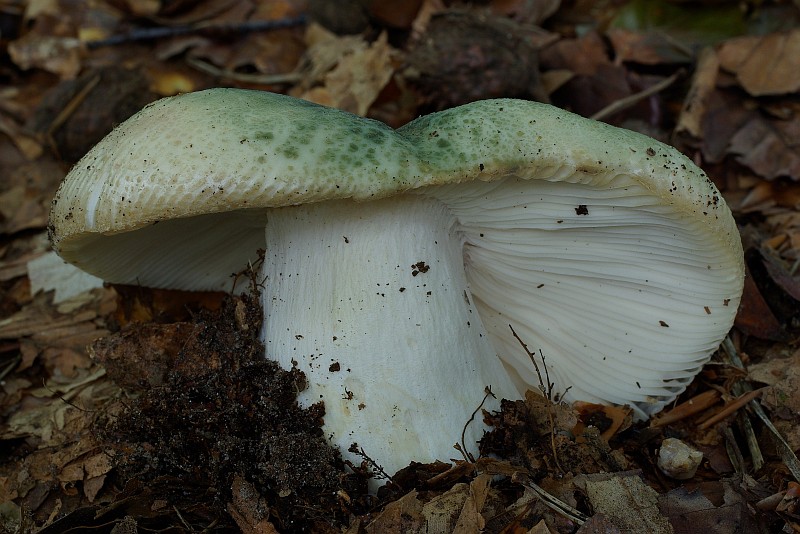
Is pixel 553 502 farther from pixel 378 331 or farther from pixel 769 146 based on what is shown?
pixel 769 146

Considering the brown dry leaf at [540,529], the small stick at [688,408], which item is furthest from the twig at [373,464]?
the small stick at [688,408]

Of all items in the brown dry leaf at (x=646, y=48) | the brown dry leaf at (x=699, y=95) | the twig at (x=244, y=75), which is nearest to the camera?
the brown dry leaf at (x=699, y=95)

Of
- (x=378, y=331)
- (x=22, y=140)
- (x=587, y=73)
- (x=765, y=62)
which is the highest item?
(x=765, y=62)

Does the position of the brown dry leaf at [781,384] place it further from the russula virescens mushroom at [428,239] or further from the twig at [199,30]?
the twig at [199,30]

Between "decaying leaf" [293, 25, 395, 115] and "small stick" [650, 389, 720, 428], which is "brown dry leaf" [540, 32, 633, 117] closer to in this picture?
"decaying leaf" [293, 25, 395, 115]

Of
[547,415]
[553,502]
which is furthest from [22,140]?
[553,502]

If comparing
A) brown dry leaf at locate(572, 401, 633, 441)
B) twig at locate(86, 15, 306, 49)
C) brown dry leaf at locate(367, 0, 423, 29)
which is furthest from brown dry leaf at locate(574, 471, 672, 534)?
twig at locate(86, 15, 306, 49)
